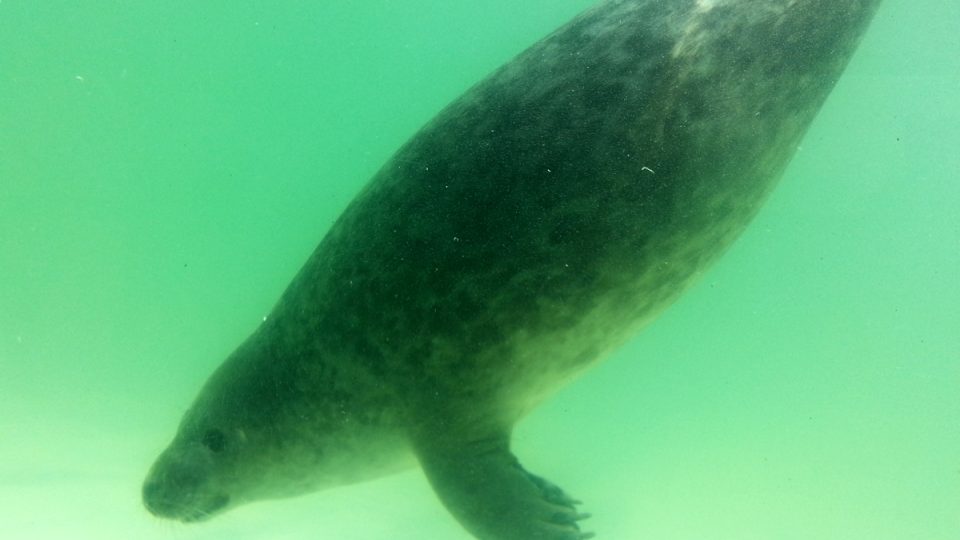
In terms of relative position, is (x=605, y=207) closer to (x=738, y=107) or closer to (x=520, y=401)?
(x=738, y=107)

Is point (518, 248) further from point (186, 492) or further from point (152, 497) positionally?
point (152, 497)

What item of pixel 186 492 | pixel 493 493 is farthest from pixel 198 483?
pixel 493 493

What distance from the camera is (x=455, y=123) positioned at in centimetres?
355

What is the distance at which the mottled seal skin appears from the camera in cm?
309

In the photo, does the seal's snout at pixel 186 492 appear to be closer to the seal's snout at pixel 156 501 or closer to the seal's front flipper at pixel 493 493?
the seal's snout at pixel 156 501

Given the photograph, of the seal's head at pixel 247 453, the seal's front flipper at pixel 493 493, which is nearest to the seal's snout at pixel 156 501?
the seal's head at pixel 247 453

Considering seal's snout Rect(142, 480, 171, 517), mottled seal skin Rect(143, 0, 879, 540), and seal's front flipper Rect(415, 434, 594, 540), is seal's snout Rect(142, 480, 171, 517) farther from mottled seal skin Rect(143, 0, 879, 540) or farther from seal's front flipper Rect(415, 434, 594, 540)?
seal's front flipper Rect(415, 434, 594, 540)

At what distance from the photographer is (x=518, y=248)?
3154 mm

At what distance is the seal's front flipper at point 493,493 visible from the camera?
357 centimetres

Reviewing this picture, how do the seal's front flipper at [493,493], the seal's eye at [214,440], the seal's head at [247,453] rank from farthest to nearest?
the seal's eye at [214,440] → the seal's head at [247,453] → the seal's front flipper at [493,493]

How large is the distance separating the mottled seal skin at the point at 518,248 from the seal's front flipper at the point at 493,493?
10 mm

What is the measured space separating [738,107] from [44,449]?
770 centimetres

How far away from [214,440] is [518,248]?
2.33 metres

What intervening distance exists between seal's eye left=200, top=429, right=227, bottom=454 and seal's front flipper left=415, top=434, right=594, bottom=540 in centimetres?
125
